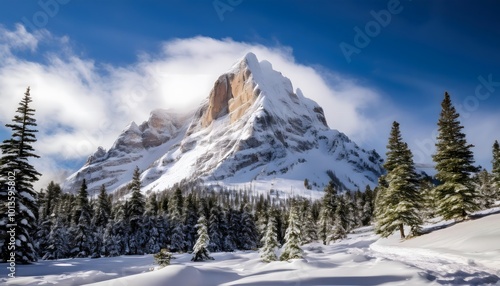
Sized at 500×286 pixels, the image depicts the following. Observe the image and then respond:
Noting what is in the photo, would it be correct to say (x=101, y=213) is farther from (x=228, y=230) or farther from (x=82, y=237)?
(x=228, y=230)

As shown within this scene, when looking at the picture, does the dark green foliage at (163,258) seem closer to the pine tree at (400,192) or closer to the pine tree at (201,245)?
the pine tree at (201,245)

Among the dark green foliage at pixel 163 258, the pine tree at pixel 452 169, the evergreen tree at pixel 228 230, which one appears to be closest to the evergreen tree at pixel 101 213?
the evergreen tree at pixel 228 230

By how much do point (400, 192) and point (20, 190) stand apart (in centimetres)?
3180

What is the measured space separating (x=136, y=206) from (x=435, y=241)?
3997 centimetres

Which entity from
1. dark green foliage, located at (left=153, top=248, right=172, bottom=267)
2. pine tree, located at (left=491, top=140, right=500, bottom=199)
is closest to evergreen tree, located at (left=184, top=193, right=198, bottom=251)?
dark green foliage, located at (left=153, top=248, right=172, bottom=267)

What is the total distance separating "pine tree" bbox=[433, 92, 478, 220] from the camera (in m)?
28.4

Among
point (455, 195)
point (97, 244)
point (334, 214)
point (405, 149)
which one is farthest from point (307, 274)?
point (334, 214)

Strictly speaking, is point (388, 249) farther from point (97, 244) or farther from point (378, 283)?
point (97, 244)

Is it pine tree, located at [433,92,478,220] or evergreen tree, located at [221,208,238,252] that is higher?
pine tree, located at [433,92,478,220]

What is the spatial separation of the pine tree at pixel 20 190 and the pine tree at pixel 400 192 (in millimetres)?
30695

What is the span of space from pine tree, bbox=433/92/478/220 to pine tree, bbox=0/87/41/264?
31.7 meters

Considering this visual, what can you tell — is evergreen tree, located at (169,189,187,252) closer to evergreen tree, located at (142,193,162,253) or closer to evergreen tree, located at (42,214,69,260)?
evergreen tree, located at (142,193,162,253)

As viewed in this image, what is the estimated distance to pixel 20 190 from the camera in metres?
20.7

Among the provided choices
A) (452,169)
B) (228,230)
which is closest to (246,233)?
(228,230)
